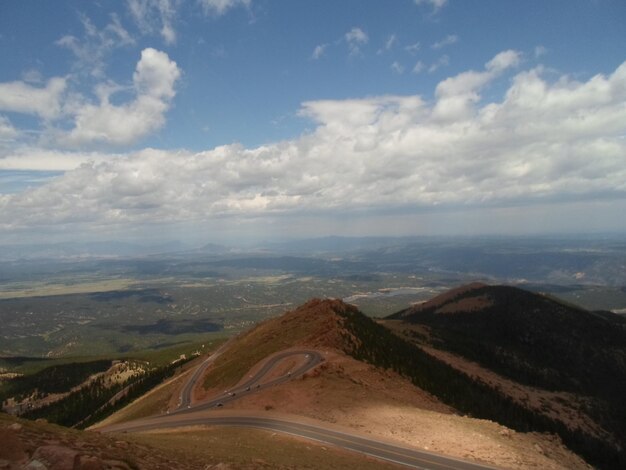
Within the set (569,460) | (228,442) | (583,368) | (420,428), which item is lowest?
(583,368)

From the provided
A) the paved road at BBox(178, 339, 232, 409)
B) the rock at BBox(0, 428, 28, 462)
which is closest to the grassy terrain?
the rock at BBox(0, 428, 28, 462)

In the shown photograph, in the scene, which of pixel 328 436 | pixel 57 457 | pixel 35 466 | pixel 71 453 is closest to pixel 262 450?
pixel 328 436

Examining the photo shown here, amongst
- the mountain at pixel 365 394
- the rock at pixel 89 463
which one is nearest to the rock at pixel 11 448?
the rock at pixel 89 463

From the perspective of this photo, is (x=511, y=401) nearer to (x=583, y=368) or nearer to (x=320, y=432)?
(x=320, y=432)

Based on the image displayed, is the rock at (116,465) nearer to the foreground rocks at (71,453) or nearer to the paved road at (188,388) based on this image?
the foreground rocks at (71,453)

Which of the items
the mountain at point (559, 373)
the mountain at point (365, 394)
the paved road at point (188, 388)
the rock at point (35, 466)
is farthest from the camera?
the mountain at point (559, 373)

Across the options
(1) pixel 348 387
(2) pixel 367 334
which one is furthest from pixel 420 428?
(2) pixel 367 334

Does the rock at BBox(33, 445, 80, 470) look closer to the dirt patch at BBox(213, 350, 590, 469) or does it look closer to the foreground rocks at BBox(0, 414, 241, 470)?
the foreground rocks at BBox(0, 414, 241, 470)

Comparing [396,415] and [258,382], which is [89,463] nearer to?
[396,415]
